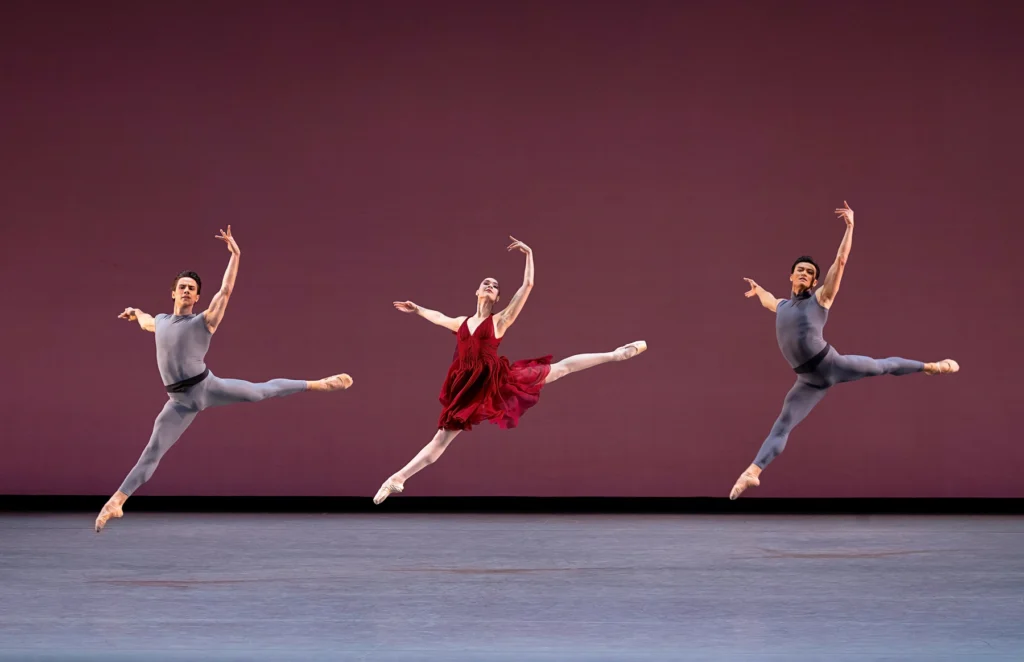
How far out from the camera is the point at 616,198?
27.7 ft

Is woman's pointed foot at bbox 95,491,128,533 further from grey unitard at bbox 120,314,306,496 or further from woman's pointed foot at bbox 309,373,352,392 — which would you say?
woman's pointed foot at bbox 309,373,352,392

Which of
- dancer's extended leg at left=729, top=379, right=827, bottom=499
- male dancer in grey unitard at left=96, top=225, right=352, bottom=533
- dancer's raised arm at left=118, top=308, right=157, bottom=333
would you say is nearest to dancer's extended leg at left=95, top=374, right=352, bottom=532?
male dancer in grey unitard at left=96, top=225, right=352, bottom=533

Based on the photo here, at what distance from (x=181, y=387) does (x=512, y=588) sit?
180cm

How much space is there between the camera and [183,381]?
18.8 feet

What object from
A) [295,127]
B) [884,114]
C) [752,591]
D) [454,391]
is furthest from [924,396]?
[295,127]

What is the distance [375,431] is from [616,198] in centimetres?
229

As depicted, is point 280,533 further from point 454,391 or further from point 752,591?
point 752,591

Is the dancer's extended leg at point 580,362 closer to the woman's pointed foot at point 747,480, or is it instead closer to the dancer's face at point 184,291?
the woman's pointed foot at point 747,480

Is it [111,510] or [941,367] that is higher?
[941,367]

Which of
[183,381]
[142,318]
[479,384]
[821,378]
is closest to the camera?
[183,381]

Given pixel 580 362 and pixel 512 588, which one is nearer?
pixel 512 588

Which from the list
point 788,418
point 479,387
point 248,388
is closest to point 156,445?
point 248,388

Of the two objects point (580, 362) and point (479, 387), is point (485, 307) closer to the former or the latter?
point (479, 387)

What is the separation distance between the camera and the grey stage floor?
4711mm
